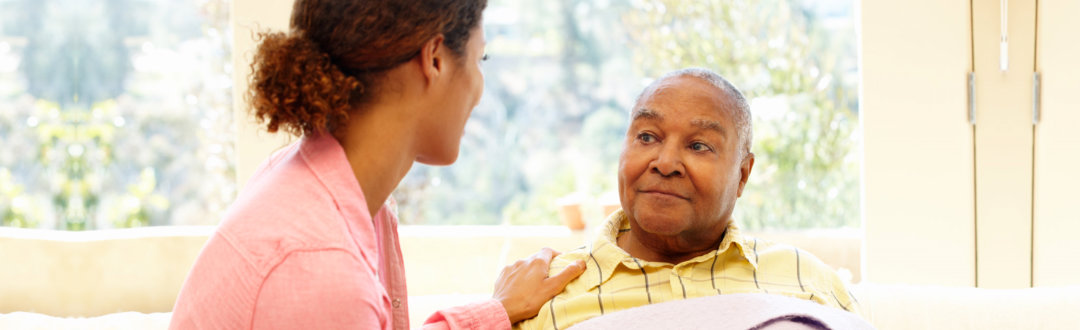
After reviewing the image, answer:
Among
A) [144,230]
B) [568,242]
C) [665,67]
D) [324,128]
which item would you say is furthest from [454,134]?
[144,230]

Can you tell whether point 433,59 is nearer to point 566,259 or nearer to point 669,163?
point 669,163

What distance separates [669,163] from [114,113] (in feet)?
7.88

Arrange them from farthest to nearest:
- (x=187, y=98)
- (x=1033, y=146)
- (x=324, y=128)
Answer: (x=187, y=98) < (x=1033, y=146) < (x=324, y=128)

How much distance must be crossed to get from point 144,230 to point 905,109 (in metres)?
2.44

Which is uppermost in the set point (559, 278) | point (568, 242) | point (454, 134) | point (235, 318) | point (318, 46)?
point (318, 46)

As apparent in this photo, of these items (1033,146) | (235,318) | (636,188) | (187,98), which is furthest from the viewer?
(187,98)

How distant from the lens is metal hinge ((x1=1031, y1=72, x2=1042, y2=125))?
2.60m

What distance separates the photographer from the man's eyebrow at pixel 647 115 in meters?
1.85

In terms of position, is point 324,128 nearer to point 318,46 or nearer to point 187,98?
point 318,46

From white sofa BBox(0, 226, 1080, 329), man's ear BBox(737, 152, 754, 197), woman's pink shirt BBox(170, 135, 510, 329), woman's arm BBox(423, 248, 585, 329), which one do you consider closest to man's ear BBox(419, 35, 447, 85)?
woman's pink shirt BBox(170, 135, 510, 329)

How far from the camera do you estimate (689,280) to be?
1886 millimetres

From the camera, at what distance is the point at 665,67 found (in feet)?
10.0

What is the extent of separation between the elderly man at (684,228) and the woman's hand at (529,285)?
3 cm

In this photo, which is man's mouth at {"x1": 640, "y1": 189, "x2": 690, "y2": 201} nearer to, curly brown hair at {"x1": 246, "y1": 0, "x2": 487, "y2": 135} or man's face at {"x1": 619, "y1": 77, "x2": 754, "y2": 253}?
man's face at {"x1": 619, "y1": 77, "x2": 754, "y2": 253}
